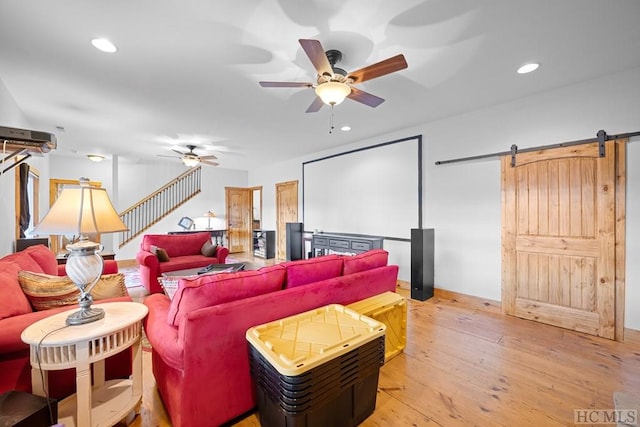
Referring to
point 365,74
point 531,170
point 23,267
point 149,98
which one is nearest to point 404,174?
point 531,170

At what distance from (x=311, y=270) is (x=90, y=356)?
134cm

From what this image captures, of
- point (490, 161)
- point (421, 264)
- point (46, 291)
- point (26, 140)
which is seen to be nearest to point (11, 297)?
point (46, 291)

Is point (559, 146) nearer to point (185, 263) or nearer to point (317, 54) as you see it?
point (317, 54)

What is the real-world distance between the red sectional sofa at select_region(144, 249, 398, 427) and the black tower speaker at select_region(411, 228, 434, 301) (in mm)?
2351

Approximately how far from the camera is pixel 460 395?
190cm

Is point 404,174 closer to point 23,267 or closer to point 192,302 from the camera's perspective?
point 192,302

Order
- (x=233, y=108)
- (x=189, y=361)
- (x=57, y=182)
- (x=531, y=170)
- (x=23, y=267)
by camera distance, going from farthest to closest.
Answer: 1. (x=57, y=182)
2. (x=233, y=108)
3. (x=531, y=170)
4. (x=23, y=267)
5. (x=189, y=361)

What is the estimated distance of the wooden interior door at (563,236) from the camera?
271cm

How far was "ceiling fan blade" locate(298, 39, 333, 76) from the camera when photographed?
1.70 metres

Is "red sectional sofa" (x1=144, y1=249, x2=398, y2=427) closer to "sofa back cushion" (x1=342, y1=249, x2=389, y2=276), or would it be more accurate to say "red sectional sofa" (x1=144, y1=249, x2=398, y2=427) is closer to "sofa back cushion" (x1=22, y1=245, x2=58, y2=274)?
"sofa back cushion" (x1=342, y1=249, x2=389, y2=276)

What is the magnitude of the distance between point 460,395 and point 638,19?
9.86 ft

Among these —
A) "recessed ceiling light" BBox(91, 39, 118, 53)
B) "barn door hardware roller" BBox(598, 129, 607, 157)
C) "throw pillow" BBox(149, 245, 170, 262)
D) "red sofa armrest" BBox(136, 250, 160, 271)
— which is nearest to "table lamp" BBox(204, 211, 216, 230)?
"throw pillow" BBox(149, 245, 170, 262)

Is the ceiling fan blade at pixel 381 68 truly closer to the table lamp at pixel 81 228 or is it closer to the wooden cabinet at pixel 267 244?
the table lamp at pixel 81 228

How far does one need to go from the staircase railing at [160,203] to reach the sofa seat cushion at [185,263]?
9.83 feet
